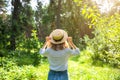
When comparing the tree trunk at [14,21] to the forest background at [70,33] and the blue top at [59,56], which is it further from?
the blue top at [59,56]

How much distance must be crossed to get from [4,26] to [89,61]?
24.9 feet

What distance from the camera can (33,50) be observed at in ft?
62.6

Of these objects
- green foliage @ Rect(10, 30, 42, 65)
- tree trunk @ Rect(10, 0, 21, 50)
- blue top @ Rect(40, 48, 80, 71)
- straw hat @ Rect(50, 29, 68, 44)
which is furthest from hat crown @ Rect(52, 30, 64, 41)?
tree trunk @ Rect(10, 0, 21, 50)

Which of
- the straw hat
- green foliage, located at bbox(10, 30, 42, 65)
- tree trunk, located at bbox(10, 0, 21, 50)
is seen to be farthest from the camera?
tree trunk, located at bbox(10, 0, 21, 50)

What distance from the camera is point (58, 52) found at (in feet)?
18.0

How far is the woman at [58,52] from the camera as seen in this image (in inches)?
216

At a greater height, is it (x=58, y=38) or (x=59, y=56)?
(x=58, y=38)

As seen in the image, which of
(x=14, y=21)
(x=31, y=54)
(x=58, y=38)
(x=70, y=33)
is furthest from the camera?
(x=70, y=33)

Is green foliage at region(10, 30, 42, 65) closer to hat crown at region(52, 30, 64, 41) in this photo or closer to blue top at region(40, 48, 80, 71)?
blue top at region(40, 48, 80, 71)

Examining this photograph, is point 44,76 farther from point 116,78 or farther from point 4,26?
point 4,26

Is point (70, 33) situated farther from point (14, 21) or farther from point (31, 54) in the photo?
point (31, 54)

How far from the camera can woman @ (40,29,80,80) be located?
18.0 feet

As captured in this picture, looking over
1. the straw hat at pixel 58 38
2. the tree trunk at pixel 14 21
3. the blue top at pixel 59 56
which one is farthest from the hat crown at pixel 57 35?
the tree trunk at pixel 14 21

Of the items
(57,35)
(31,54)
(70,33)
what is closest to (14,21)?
(31,54)
